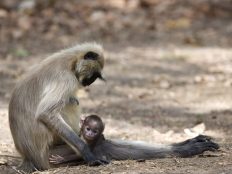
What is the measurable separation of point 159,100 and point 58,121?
3.50 m

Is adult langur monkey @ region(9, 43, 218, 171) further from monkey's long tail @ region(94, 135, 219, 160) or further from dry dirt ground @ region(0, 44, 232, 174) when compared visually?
dry dirt ground @ region(0, 44, 232, 174)

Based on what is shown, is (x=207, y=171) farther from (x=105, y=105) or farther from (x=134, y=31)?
(x=134, y=31)

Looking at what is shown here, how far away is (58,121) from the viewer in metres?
5.38

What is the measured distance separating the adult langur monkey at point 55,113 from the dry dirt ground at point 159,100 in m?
0.19

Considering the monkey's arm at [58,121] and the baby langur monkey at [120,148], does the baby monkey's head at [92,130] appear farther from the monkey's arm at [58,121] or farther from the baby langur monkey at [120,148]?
the monkey's arm at [58,121]

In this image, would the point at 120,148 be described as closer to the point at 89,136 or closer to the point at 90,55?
the point at 89,136

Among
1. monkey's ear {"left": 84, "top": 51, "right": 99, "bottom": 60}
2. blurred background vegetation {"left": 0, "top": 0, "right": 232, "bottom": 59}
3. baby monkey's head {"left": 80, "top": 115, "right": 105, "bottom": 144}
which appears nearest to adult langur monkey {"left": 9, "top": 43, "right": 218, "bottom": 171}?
monkey's ear {"left": 84, "top": 51, "right": 99, "bottom": 60}

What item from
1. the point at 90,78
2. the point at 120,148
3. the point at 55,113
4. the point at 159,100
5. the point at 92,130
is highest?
the point at 159,100

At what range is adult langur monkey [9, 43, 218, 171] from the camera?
538cm

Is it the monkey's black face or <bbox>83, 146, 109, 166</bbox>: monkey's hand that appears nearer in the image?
<bbox>83, 146, 109, 166</bbox>: monkey's hand

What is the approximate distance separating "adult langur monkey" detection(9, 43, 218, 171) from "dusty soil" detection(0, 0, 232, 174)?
0.57 ft

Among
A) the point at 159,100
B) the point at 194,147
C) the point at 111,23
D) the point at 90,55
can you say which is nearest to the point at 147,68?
the point at 159,100

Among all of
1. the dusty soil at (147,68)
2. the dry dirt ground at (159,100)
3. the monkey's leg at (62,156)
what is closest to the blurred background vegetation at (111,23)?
the dusty soil at (147,68)

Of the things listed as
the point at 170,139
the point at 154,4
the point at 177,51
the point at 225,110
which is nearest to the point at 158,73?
the point at 177,51
